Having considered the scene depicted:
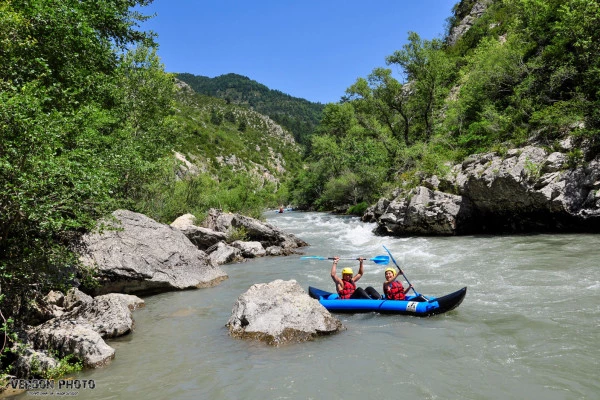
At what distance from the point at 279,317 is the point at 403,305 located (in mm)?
2528

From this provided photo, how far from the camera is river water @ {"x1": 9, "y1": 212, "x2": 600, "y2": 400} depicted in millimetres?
4559

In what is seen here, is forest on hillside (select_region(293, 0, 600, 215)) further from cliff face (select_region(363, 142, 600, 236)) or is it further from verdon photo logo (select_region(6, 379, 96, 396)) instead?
verdon photo logo (select_region(6, 379, 96, 396))

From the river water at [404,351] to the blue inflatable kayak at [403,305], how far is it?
0.16m

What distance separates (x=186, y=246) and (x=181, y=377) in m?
6.35

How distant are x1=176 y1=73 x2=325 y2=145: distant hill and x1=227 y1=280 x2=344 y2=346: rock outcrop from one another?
144075 millimetres

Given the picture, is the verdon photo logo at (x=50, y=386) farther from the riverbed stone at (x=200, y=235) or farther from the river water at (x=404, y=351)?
the riverbed stone at (x=200, y=235)

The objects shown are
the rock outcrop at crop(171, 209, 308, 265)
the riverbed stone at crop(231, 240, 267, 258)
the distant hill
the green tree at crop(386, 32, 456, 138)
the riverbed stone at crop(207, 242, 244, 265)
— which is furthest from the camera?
the distant hill

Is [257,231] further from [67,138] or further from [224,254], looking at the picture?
[67,138]

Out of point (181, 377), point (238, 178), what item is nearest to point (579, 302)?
point (181, 377)

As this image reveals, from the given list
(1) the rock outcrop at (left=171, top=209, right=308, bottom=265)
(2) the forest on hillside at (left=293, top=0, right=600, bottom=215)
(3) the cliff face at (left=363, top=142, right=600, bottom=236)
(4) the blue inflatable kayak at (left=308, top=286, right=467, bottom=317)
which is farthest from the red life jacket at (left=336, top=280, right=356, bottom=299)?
(2) the forest on hillside at (left=293, top=0, right=600, bottom=215)

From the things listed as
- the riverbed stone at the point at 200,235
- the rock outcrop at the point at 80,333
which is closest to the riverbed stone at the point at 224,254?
the riverbed stone at the point at 200,235

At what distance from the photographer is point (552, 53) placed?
18.2 m

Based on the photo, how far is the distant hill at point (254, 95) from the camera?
157375 mm

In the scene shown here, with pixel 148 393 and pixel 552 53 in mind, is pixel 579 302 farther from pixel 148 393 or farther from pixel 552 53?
pixel 552 53
